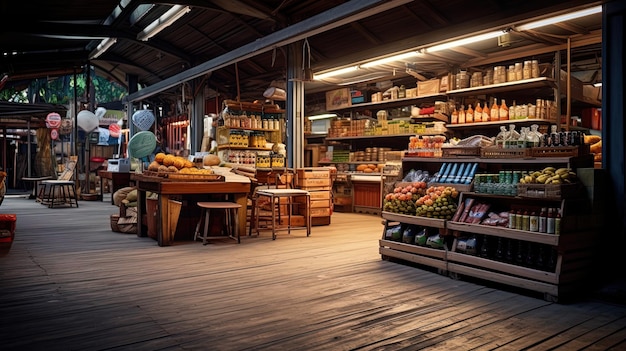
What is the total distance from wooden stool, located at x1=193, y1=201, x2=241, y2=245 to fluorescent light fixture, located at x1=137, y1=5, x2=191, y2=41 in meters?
4.40

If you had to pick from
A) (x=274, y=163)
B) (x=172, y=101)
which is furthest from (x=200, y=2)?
(x=172, y=101)

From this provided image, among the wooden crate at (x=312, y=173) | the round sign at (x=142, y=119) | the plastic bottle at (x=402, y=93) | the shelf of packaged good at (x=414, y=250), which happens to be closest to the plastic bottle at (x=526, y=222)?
the shelf of packaged good at (x=414, y=250)

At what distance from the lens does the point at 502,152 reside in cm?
486

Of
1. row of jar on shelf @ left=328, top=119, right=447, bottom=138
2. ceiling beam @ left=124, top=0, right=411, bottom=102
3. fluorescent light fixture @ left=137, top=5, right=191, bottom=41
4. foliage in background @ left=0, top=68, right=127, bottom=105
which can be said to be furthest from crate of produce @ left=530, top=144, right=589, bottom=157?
foliage in background @ left=0, top=68, right=127, bottom=105

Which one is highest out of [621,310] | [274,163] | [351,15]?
[351,15]

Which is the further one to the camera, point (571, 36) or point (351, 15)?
point (571, 36)

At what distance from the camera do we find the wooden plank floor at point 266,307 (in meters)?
2.97

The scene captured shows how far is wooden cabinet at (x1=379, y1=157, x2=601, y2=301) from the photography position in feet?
13.2

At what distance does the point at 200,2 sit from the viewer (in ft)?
27.2

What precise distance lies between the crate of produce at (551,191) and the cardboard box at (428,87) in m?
5.23

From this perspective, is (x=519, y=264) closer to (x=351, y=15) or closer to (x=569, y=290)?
(x=569, y=290)

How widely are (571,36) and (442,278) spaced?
4616mm

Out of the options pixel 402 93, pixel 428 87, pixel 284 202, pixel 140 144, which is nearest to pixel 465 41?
pixel 428 87

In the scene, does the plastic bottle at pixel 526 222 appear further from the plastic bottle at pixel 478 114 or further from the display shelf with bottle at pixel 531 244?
the plastic bottle at pixel 478 114
